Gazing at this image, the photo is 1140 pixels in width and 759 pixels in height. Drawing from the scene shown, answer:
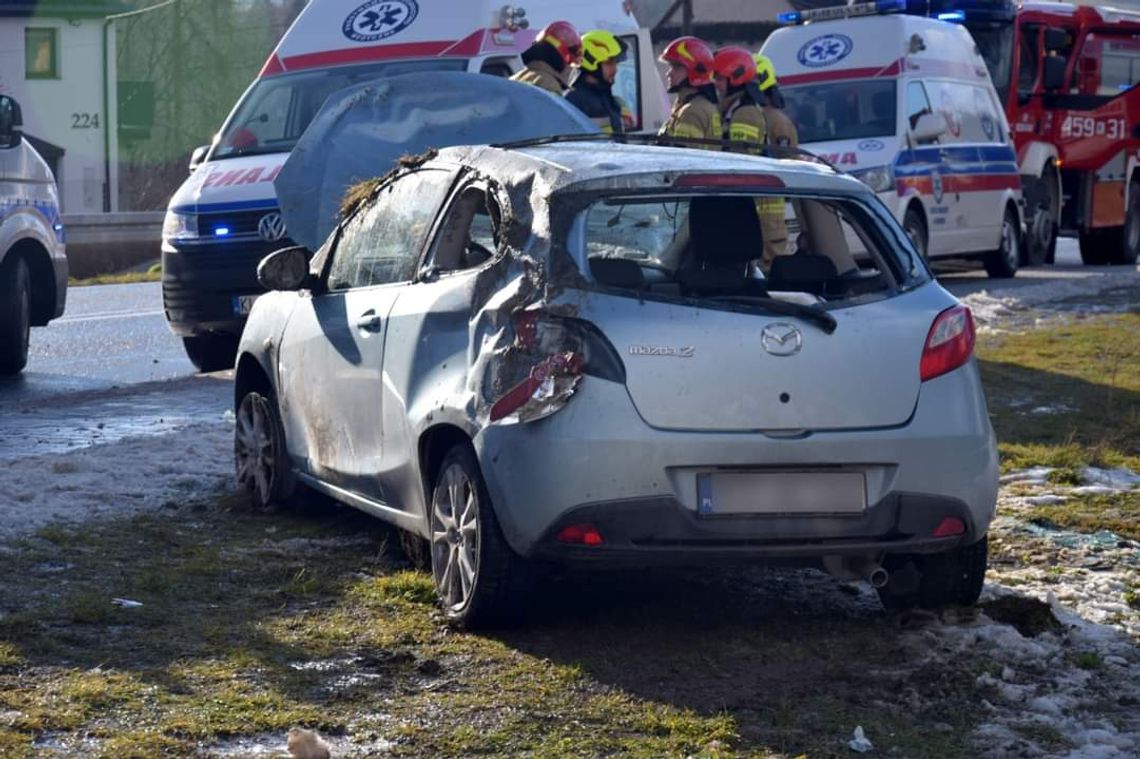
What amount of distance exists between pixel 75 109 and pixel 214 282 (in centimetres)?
5009

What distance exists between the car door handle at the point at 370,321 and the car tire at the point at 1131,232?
66.8 ft

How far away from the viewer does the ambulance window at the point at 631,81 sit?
15.6 metres

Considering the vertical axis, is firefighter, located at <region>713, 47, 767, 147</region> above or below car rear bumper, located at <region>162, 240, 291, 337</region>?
above

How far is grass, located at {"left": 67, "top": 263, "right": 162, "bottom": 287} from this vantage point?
24141 millimetres

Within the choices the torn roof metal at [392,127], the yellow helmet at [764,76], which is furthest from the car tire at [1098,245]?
the torn roof metal at [392,127]

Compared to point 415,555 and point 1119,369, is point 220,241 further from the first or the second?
point 415,555

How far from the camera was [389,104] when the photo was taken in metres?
11.0

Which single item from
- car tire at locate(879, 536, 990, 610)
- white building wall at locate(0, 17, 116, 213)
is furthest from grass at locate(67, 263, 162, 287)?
white building wall at locate(0, 17, 116, 213)

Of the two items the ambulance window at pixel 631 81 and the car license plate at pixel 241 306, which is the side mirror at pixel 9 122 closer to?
the car license plate at pixel 241 306

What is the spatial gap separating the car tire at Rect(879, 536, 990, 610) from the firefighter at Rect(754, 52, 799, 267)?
1.43m

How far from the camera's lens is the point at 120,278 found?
25.0m

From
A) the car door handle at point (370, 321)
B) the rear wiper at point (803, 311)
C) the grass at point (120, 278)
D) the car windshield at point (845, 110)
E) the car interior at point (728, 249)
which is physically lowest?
the grass at point (120, 278)

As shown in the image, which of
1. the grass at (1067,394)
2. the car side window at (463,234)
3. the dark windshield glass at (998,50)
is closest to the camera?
the car side window at (463,234)

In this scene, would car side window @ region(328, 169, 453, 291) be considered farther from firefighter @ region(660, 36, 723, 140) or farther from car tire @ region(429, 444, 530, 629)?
firefighter @ region(660, 36, 723, 140)
